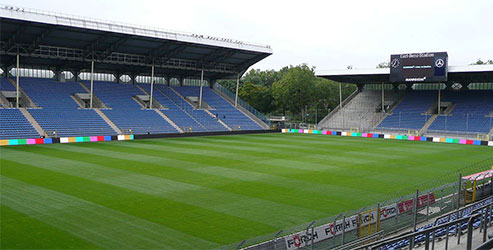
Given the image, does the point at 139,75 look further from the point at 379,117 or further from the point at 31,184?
the point at 31,184

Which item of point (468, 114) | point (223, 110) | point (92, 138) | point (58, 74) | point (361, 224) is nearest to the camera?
point (361, 224)

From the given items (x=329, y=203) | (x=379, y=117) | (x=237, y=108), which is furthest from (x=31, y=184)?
(x=379, y=117)

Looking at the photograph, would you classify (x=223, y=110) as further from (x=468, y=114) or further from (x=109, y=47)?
(x=468, y=114)

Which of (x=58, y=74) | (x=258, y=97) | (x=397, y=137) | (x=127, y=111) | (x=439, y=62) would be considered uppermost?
(x=439, y=62)

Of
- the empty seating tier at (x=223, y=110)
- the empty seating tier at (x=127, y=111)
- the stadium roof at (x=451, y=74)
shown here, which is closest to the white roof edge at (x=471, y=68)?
the stadium roof at (x=451, y=74)

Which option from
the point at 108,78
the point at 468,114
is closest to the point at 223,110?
the point at 108,78

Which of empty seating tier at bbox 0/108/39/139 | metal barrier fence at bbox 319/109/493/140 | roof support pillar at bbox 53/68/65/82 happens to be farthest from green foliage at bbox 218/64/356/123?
empty seating tier at bbox 0/108/39/139

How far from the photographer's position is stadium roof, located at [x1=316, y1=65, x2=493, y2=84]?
5461 centimetres

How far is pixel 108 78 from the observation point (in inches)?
2564

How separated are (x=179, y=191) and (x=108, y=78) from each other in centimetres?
4949

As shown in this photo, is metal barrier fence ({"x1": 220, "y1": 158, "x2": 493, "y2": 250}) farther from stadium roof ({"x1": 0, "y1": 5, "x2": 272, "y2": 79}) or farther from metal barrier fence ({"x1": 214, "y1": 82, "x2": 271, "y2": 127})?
metal barrier fence ({"x1": 214, "y1": 82, "x2": 271, "y2": 127})

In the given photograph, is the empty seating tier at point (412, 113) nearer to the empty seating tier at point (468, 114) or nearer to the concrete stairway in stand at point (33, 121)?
the empty seating tier at point (468, 114)

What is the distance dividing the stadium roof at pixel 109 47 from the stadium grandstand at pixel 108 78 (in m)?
0.12

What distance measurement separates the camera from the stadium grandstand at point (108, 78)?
45.9 meters
